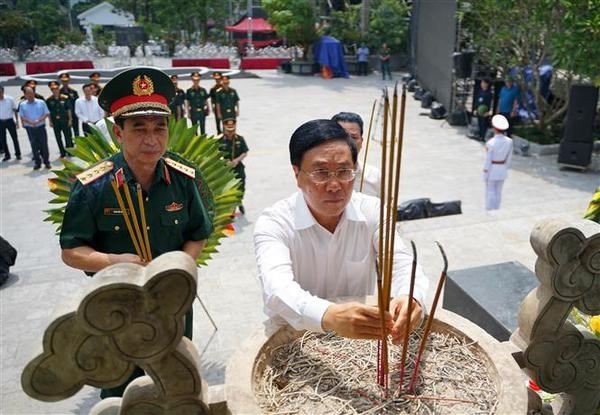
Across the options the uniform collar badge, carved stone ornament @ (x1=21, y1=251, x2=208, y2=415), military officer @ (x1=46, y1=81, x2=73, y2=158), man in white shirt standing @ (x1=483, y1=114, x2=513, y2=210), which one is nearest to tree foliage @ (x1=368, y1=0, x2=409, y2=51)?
military officer @ (x1=46, y1=81, x2=73, y2=158)

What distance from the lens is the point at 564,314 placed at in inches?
60.1

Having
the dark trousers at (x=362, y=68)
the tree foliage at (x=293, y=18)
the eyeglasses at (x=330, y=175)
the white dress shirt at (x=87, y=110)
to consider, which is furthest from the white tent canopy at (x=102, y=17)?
the eyeglasses at (x=330, y=175)

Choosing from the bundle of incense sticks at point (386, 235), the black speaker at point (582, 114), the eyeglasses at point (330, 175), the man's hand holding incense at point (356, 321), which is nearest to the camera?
the bundle of incense sticks at point (386, 235)

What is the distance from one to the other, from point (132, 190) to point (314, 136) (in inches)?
34.1

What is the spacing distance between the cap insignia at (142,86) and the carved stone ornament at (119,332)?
3.88 ft

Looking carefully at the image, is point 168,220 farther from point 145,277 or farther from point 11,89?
point 11,89

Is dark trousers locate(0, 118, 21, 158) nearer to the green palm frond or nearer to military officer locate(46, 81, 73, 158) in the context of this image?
military officer locate(46, 81, 73, 158)

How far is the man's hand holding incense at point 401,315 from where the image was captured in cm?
148

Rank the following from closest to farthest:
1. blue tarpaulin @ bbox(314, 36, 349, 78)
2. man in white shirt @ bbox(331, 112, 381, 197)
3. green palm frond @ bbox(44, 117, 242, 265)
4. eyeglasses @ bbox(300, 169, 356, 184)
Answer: eyeglasses @ bbox(300, 169, 356, 184) < green palm frond @ bbox(44, 117, 242, 265) < man in white shirt @ bbox(331, 112, 381, 197) < blue tarpaulin @ bbox(314, 36, 349, 78)

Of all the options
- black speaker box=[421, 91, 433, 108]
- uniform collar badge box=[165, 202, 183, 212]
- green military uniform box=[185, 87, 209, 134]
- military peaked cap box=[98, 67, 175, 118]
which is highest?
military peaked cap box=[98, 67, 175, 118]

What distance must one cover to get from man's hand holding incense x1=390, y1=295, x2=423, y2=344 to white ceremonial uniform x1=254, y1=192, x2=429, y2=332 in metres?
0.16

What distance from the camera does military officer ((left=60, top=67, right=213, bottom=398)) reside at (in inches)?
82.0

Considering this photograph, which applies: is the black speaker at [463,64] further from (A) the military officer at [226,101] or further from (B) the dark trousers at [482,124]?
(A) the military officer at [226,101]

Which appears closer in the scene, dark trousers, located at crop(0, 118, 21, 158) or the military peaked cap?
the military peaked cap
